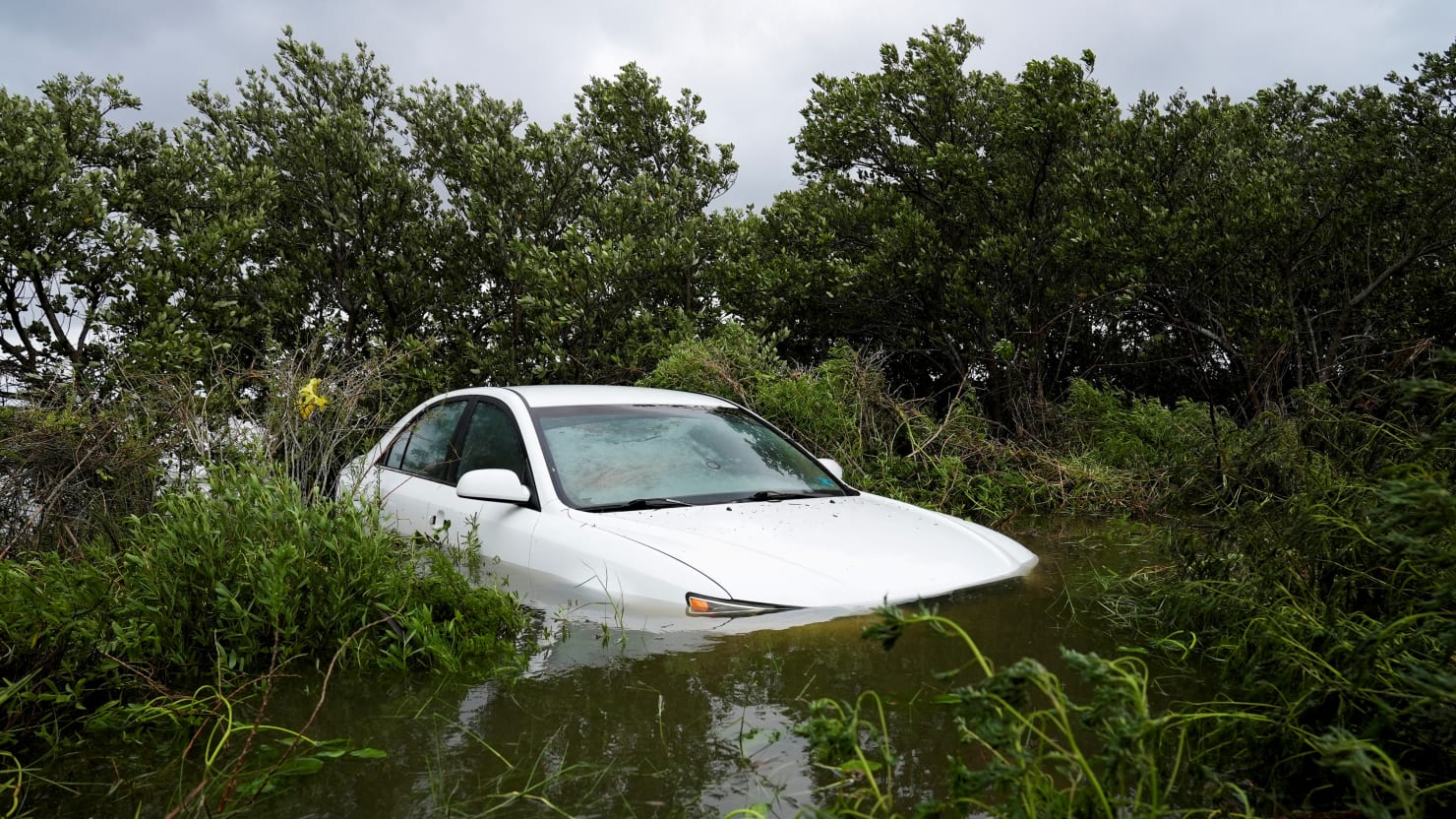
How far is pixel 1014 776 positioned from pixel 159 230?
12998 millimetres

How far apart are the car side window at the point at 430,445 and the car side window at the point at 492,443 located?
0.15 m

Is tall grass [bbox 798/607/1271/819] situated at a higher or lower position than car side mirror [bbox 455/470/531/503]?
lower

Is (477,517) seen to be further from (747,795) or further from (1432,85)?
(1432,85)

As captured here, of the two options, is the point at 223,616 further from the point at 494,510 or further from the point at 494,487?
the point at 494,510

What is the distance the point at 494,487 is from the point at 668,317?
835 centimetres

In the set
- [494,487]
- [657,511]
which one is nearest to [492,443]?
[494,487]

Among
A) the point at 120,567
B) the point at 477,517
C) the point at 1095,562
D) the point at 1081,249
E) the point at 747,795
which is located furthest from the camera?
the point at 1081,249

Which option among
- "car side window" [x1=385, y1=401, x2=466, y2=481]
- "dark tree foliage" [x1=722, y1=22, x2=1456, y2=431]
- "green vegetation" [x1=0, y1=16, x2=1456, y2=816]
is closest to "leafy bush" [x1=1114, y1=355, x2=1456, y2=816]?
"green vegetation" [x1=0, y1=16, x2=1456, y2=816]

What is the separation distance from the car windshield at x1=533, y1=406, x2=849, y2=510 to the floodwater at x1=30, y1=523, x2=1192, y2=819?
86 cm

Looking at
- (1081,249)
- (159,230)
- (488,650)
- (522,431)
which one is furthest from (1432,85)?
(159,230)

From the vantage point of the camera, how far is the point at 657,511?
4320mm

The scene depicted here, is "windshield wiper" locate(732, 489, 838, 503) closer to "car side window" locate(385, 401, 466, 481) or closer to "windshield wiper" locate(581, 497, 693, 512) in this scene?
"windshield wiper" locate(581, 497, 693, 512)

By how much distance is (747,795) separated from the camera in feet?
8.04

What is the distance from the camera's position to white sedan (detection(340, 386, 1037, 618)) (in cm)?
374
